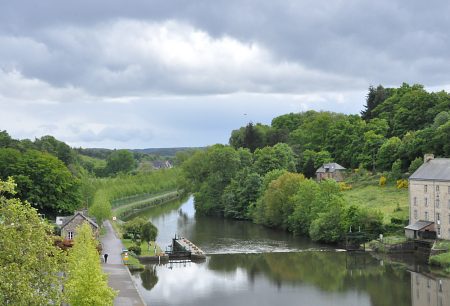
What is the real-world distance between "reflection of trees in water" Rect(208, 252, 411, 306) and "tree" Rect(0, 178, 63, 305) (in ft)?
86.5

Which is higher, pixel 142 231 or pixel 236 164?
pixel 236 164

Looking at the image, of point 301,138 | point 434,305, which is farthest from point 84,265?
point 301,138

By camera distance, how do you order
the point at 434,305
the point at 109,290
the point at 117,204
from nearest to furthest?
the point at 109,290
the point at 434,305
the point at 117,204

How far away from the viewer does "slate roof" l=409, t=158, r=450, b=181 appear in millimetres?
56688

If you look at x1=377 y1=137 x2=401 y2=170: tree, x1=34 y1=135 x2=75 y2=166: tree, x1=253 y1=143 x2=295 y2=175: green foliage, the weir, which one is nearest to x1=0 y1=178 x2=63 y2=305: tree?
the weir

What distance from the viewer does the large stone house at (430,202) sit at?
182 feet

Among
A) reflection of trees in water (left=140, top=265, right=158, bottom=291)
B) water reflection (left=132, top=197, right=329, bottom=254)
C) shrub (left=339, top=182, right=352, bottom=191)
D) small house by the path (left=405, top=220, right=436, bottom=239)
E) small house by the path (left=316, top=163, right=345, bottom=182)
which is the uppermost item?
small house by the path (left=316, top=163, right=345, bottom=182)

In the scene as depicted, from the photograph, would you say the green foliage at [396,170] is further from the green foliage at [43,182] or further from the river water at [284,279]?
the green foliage at [43,182]

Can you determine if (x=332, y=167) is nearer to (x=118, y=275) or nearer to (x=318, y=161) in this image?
(x=318, y=161)

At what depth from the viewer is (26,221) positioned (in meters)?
16.9

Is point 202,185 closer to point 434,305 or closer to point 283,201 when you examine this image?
point 283,201

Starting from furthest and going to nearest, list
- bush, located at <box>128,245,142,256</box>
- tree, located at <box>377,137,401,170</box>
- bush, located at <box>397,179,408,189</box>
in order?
tree, located at <box>377,137,401,170</box>
bush, located at <box>397,179,408,189</box>
bush, located at <box>128,245,142,256</box>

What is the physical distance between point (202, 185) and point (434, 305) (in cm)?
6209

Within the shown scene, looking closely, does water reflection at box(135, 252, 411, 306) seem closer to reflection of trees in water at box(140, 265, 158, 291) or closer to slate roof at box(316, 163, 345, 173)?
reflection of trees in water at box(140, 265, 158, 291)
